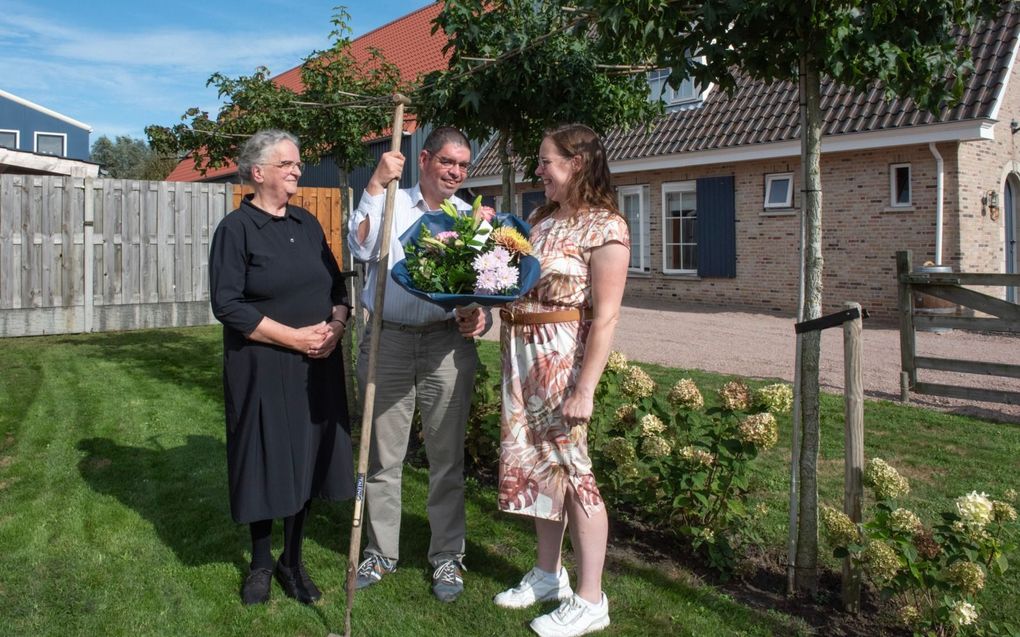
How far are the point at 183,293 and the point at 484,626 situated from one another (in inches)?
429

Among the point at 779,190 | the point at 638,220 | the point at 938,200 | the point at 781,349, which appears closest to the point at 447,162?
the point at 781,349

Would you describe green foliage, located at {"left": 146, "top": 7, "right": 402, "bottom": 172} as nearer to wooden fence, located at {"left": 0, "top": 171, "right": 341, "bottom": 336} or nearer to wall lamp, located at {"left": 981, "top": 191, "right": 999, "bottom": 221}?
wooden fence, located at {"left": 0, "top": 171, "right": 341, "bottom": 336}

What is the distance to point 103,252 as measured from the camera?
12.0 meters

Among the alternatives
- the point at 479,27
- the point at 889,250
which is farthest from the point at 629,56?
the point at 889,250

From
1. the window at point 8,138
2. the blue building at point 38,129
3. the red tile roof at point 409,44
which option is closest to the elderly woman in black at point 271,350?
the red tile roof at point 409,44

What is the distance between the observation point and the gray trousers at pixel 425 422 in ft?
11.7

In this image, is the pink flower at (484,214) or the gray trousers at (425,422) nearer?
the pink flower at (484,214)

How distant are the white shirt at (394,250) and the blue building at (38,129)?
3099cm

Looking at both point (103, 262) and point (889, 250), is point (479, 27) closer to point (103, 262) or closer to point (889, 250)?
point (103, 262)

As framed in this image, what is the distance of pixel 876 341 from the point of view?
10984 mm

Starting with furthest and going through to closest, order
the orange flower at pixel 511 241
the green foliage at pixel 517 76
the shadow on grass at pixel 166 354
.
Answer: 1. the shadow on grass at pixel 166 354
2. the green foliage at pixel 517 76
3. the orange flower at pixel 511 241

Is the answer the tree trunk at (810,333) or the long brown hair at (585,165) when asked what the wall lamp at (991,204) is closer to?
the tree trunk at (810,333)

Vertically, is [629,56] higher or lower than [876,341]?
higher

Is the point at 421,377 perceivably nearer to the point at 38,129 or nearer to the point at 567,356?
the point at 567,356
